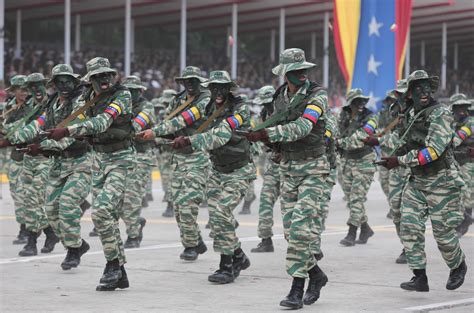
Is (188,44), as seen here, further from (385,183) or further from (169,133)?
(169,133)

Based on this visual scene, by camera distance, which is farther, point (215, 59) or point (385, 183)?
point (215, 59)

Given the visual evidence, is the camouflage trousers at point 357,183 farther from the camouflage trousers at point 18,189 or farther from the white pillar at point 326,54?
the white pillar at point 326,54

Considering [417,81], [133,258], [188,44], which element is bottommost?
[133,258]

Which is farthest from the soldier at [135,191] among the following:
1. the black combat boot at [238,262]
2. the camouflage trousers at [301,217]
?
the camouflage trousers at [301,217]

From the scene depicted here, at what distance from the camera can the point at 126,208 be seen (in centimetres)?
1283

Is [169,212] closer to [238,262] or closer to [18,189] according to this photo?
[18,189]

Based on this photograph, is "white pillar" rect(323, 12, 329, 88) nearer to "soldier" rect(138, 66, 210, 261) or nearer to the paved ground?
the paved ground

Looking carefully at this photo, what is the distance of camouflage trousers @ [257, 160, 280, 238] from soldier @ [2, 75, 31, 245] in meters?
2.92

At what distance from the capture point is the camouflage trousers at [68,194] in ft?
34.6

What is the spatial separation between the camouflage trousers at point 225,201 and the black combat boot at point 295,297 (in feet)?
5.39

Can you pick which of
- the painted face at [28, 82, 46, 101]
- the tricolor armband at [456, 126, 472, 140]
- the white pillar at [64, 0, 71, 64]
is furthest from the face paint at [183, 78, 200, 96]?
the white pillar at [64, 0, 71, 64]

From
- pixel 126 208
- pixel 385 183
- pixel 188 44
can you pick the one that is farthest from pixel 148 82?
pixel 126 208

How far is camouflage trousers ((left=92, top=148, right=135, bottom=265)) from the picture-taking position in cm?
952

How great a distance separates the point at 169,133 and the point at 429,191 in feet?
9.85
